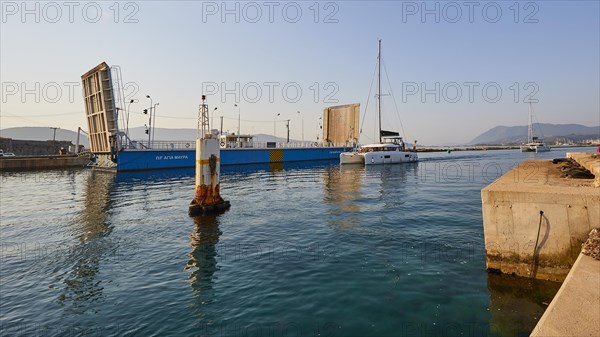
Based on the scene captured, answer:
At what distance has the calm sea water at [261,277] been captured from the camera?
516cm

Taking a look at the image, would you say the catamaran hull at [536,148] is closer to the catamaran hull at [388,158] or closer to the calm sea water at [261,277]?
the catamaran hull at [388,158]

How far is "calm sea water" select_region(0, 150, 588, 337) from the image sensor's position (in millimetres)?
5156

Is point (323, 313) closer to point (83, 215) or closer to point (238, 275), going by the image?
point (238, 275)

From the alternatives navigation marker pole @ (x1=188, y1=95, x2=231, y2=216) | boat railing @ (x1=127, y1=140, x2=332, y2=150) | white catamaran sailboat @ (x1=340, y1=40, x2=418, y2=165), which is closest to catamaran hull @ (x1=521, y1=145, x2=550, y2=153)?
white catamaran sailboat @ (x1=340, y1=40, x2=418, y2=165)

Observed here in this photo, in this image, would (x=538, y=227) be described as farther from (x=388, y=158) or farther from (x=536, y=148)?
(x=536, y=148)

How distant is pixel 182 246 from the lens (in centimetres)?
946

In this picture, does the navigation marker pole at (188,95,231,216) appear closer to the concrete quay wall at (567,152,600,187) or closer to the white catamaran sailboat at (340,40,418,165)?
the concrete quay wall at (567,152,600,187)

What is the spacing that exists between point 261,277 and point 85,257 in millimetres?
5475

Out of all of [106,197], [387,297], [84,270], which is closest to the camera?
[387,297]

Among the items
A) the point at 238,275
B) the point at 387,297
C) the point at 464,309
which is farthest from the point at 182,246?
the point at 464,309

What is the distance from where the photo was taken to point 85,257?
8648 millimetres

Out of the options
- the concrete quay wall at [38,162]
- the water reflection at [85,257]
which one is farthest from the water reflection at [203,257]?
the concrete quay wall at [38,162]

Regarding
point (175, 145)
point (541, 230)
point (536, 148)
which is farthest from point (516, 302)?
point (536, 148)

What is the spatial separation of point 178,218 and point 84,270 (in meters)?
5.52
